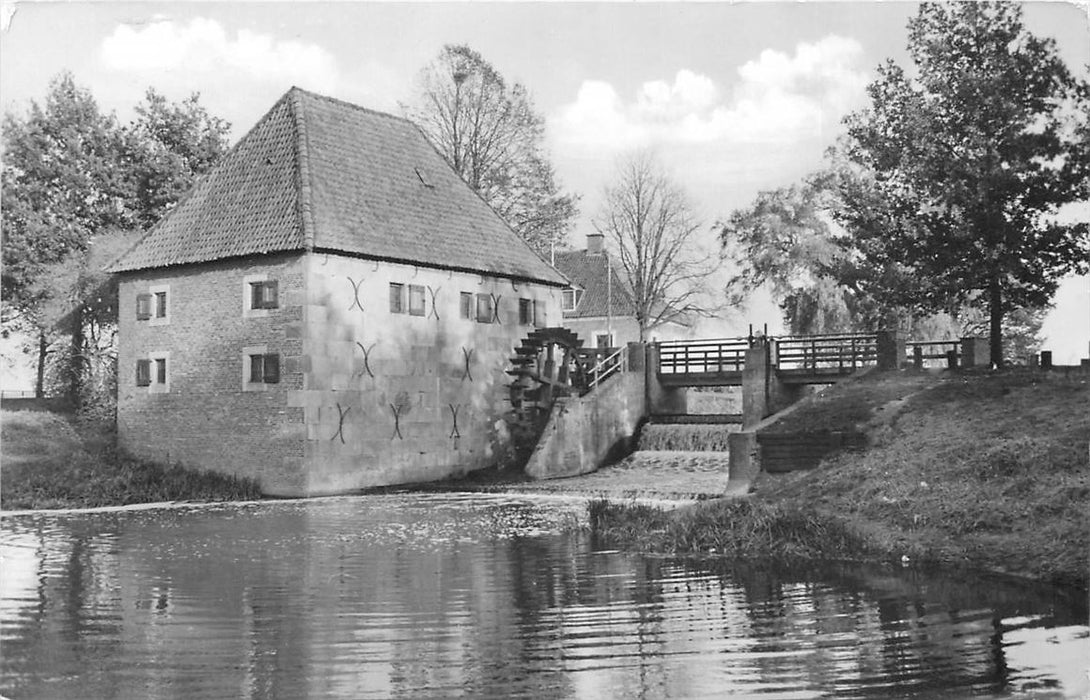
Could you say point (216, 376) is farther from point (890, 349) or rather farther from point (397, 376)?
point (890, 349)

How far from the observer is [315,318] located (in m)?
22.7

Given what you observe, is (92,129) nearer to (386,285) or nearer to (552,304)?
(386,285)

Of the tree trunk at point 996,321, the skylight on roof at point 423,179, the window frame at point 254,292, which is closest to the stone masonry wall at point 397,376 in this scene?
the window frame at point 254,292

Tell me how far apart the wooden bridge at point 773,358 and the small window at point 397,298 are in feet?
26.1

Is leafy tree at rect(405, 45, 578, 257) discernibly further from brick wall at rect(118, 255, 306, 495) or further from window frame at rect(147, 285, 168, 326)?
window frame at rect(147, 285, 168, 326)

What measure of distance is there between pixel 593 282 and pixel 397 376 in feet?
63.2

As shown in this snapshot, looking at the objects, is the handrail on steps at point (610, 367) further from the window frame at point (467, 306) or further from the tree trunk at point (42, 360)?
the tree trunk at point (42, 360)

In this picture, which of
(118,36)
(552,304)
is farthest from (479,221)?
(118,36)

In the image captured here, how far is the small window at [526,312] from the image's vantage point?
28172 mm

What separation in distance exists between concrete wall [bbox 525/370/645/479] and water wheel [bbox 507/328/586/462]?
2.00 feet

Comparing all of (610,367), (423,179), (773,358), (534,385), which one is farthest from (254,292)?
(773,358)

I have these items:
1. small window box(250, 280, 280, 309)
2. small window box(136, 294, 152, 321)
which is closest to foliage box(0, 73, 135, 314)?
small window box(136, 294, 152, 321)

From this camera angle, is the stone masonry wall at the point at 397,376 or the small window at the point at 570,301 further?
the small window at the point at 570,301

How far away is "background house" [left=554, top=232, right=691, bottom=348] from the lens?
1673 inches
